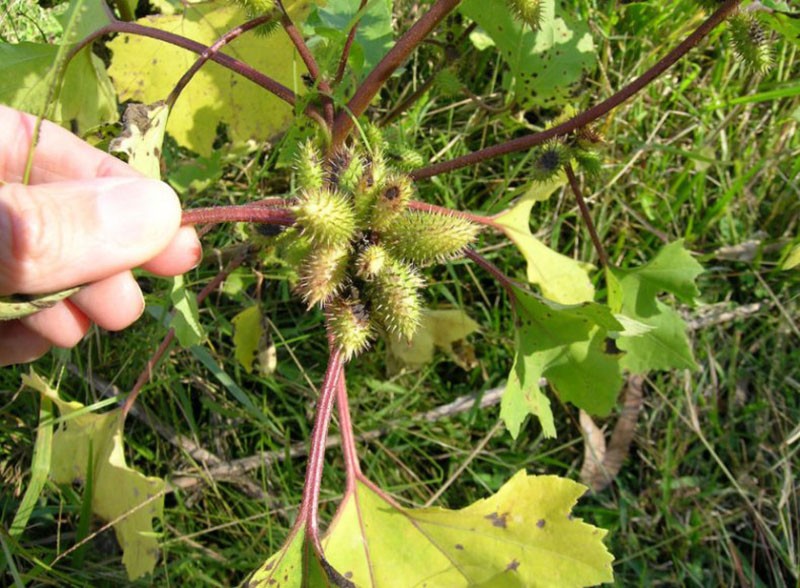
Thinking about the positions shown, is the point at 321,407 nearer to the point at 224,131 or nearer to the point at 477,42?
the point at 224,131

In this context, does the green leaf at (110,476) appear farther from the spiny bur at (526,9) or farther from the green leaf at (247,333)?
the spiny bur at (526,9)

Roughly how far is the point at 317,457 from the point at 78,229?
78 centimetres

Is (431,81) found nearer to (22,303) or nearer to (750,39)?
(750,39)

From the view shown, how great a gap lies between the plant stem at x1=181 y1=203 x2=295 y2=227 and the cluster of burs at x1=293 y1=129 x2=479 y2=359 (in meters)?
0.08

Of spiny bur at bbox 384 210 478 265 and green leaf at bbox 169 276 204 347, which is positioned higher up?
spiny bur at bbox 384 210 478 265

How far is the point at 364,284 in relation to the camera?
176 cm

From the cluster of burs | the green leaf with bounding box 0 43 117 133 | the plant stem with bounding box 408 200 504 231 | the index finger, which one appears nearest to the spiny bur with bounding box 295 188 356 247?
the cluster of burs

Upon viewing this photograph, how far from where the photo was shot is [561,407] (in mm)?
2834

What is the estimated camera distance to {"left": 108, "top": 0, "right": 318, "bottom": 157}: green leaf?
237 centimetres

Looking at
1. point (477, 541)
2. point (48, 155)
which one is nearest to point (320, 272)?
point (477, 541)

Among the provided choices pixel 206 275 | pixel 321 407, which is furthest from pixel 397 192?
pixel 206 275

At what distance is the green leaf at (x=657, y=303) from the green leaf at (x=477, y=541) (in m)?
0.73

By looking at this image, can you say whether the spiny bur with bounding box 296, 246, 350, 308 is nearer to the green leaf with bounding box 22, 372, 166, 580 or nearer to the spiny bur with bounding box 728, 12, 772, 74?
the green leaf with bounding box 22, 372, 166, 580

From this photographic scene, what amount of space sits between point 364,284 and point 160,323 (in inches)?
41.9
